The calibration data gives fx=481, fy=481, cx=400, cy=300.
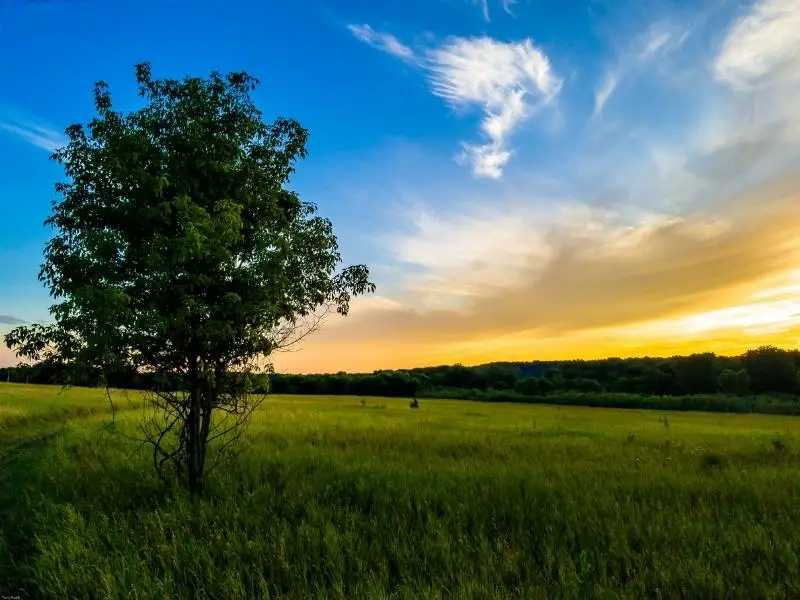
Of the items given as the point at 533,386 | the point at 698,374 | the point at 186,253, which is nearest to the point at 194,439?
the point at 186,253

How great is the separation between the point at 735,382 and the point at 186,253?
5199 inches

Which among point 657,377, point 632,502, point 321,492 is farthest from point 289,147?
point 657,377

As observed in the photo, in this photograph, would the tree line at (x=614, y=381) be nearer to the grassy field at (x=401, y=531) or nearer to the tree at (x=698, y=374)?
the tree at (x=698, y=374)

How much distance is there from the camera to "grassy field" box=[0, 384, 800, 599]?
578cm

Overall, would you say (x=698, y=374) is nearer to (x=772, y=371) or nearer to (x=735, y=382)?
(x=735, y=382)

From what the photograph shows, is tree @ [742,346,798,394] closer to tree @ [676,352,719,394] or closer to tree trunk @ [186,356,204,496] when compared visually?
tree @ [676,352,719,394]

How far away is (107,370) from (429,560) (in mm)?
6955

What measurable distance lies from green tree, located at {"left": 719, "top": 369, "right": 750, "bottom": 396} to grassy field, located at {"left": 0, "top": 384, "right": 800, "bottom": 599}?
117895mm

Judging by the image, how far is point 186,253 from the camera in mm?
8414

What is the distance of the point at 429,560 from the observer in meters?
6.41

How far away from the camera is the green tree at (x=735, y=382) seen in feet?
362

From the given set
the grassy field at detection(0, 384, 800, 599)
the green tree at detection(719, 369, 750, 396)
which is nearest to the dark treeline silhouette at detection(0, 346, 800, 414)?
the green tree at detection(719, 369, 750, 396)

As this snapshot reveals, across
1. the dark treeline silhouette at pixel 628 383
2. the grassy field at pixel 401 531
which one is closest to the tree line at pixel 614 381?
the dark treeline silhouette at pixel 628 383

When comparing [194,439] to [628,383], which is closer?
[194,439]
